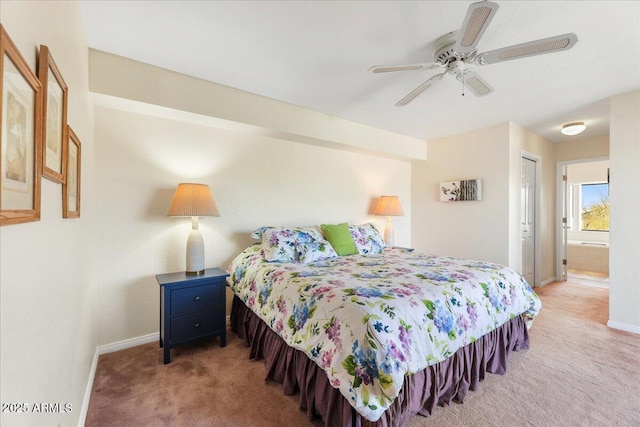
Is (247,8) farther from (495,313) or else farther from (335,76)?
(495,313)

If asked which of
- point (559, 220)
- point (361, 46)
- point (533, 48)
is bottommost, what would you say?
point (559, 220)

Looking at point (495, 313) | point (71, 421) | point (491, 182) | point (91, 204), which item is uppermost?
point (491, 182)

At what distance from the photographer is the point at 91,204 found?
2.12m

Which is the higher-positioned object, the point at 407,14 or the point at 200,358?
the point at 407,14

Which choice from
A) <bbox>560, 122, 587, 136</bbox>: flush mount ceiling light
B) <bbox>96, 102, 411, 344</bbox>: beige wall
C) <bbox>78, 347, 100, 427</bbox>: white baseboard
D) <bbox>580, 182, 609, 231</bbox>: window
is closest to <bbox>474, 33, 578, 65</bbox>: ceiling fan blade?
<bbox>96, 102, 411, 344</bbox>: beige wall

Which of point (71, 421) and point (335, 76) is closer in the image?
point (71, 421)

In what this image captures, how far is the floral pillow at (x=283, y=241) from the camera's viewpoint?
2549mm

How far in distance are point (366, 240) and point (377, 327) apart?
75.5 inches

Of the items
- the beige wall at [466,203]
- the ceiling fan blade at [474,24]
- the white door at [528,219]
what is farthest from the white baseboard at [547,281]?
the ceiling fan blade at [474,24]

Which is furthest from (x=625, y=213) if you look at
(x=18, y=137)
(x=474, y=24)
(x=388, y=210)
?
(x=18, y=137)

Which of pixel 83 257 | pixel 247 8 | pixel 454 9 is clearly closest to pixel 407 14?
pixel 454 9

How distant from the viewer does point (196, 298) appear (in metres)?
2.27

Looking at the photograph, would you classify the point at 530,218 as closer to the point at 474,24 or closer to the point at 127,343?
the point at 474,24

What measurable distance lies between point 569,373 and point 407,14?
106 inches
